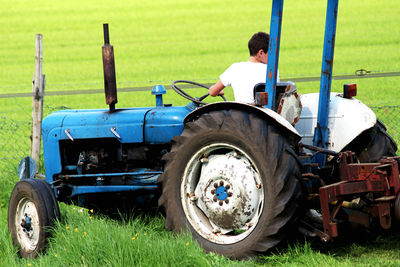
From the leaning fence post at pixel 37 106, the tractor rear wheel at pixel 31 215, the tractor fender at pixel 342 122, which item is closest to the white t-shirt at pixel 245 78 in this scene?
the tractor fender at pixel 342 122

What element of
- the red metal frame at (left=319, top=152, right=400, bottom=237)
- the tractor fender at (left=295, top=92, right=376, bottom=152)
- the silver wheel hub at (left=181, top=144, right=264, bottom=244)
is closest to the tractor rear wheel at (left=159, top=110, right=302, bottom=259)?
the silver wheel hub at (left=181, top=144, right=264, bottom=244)

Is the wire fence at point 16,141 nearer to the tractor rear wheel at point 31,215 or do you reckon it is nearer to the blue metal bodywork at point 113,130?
the blue metal bodywork at point 113,130

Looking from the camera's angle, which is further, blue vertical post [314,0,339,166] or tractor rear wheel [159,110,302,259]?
blue vertical post [314,0,339,166]

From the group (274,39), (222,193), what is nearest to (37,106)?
(222,193)

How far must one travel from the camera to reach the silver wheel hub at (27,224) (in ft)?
16.6

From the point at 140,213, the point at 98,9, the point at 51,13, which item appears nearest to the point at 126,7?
Result: the point at 98,9

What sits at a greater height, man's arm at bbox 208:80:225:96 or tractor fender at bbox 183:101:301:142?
man's arm at bbox 208:80:225:96

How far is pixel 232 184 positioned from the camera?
14.5ft

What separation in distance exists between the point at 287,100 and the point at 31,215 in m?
2.07

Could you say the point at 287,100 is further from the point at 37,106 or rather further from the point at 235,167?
the point at 37,106

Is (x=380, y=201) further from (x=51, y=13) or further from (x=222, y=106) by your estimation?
(x=51, y=13)

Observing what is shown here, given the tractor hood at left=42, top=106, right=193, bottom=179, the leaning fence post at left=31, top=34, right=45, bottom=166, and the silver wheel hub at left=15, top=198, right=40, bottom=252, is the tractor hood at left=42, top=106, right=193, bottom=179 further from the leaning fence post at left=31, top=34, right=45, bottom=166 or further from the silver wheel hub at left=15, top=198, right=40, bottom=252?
the leaning fence post at left=31, top=34, right=45, bottom=166

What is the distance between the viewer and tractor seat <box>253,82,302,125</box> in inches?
182

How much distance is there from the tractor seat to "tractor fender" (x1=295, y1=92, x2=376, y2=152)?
29 cm
